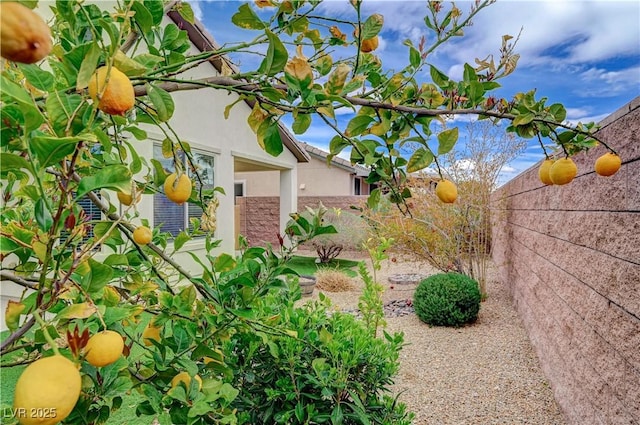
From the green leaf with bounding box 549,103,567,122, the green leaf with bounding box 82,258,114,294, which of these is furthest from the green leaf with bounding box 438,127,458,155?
the green leaf with bounding box 82,258,114,294

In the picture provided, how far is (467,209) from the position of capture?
6488 mm

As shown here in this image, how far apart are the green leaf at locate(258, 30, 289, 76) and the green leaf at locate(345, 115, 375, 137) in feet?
0.95

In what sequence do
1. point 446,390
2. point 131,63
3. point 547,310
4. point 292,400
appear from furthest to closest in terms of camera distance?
1. point 547,310
2. point 446,390
3. point 292,400
4. point 131,63

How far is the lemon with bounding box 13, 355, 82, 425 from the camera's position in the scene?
45 centimetres

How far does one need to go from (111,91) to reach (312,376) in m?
1.42

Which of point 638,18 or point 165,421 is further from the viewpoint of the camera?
point 638,18

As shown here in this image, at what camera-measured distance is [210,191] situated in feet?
4.27

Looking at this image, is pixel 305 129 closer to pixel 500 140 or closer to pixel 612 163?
pixel 612 163

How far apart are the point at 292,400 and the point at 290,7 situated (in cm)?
149

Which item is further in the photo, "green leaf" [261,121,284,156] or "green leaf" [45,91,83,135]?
"green leaf" [261,121,284,156]

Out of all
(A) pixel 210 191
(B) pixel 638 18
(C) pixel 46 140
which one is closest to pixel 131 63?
(C) pixel 46 140

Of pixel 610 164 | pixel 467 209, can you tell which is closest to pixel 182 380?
pixel 610 164

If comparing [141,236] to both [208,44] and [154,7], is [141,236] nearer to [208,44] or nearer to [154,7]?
[154,7]

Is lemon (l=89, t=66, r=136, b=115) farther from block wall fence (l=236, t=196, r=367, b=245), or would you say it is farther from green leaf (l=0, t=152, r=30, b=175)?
block wall fence (l=236, t=196, r=367, b=245)
